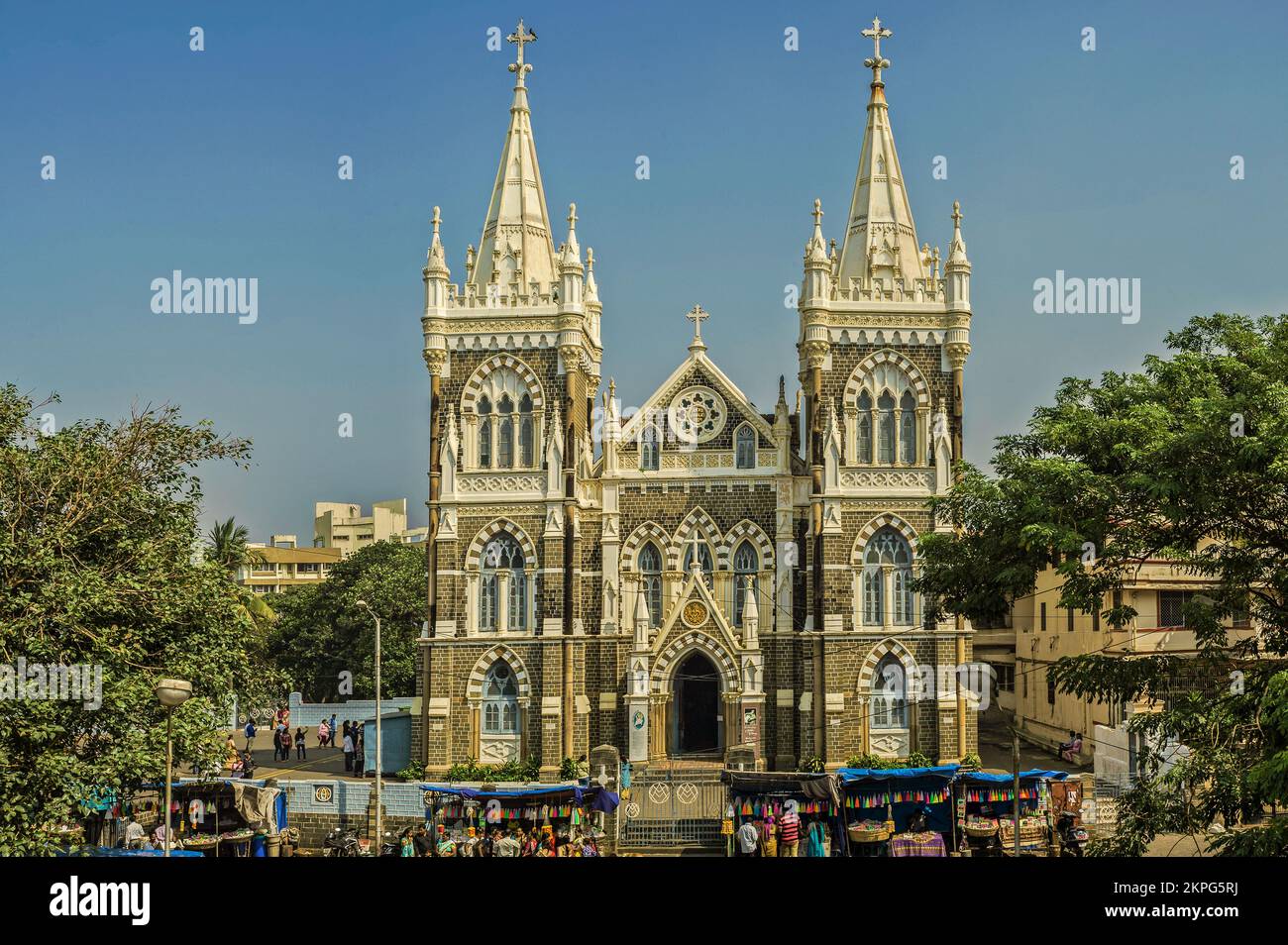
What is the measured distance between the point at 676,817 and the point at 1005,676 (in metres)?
30.7

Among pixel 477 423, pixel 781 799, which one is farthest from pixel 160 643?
A: pixel 477 423

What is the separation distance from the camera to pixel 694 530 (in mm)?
40969

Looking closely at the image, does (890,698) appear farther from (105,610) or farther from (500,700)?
(105,610)

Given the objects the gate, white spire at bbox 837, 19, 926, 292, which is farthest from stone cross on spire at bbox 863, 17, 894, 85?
the gate

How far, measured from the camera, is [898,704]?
39.0 metres

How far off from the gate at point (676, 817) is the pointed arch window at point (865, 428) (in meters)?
13.1

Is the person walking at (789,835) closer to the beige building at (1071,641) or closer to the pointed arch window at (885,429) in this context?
the beige building at (1071,641)

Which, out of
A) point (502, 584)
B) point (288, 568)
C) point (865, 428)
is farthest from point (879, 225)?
point (288, 568)

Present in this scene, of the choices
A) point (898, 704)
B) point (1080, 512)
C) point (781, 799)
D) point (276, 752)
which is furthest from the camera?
point (276, 752)

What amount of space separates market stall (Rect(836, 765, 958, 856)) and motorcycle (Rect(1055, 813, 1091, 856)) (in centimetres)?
229

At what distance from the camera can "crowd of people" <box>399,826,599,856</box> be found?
26169mm

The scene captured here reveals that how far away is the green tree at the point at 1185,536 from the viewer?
16.0 metres
